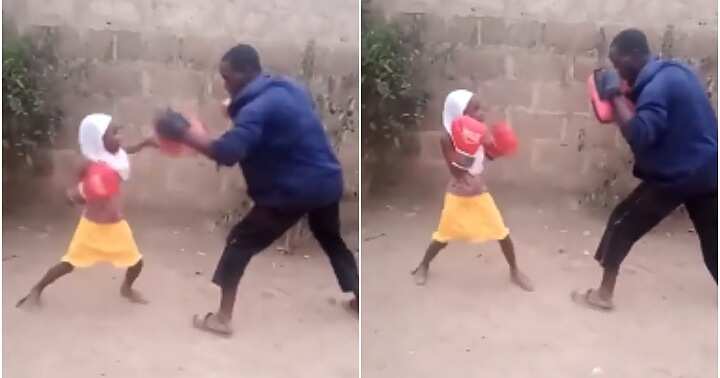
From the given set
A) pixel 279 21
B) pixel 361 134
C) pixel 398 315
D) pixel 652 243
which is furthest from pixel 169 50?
pixel 652 243

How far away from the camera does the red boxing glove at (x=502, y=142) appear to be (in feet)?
8.72

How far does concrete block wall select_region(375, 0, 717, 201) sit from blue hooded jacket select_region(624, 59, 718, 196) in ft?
0.13

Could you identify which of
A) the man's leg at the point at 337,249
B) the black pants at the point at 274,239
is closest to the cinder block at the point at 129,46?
the black pants at the point at 274,239

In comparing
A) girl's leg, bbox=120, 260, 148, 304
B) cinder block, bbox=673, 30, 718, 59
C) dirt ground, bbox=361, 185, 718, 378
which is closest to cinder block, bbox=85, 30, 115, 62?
girl's leg, bbox=120, 260, 148, 304

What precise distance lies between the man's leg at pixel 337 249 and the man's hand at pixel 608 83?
2.39 ft

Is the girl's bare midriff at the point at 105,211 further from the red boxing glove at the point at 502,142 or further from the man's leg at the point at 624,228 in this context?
the man's leg at the point at 624,228

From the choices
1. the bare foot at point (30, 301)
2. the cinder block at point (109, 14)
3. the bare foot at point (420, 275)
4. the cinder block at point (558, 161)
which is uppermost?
the cinder block at point (109, 14)

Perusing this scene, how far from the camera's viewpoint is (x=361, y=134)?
8.62ft

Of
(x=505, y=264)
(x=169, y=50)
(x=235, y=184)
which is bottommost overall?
(x=505, y=264)

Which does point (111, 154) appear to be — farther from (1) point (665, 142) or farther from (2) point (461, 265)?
(1) point (665, 142)

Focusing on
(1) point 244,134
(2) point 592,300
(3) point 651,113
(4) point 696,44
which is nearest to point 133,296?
(1) point 244,134

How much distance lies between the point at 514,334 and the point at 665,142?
62 cm

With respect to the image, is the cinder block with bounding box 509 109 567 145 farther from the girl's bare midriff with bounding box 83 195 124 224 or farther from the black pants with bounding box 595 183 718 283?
the girl's bare midriff with bounding box 83 195 124 224

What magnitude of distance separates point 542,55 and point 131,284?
1.18 m
